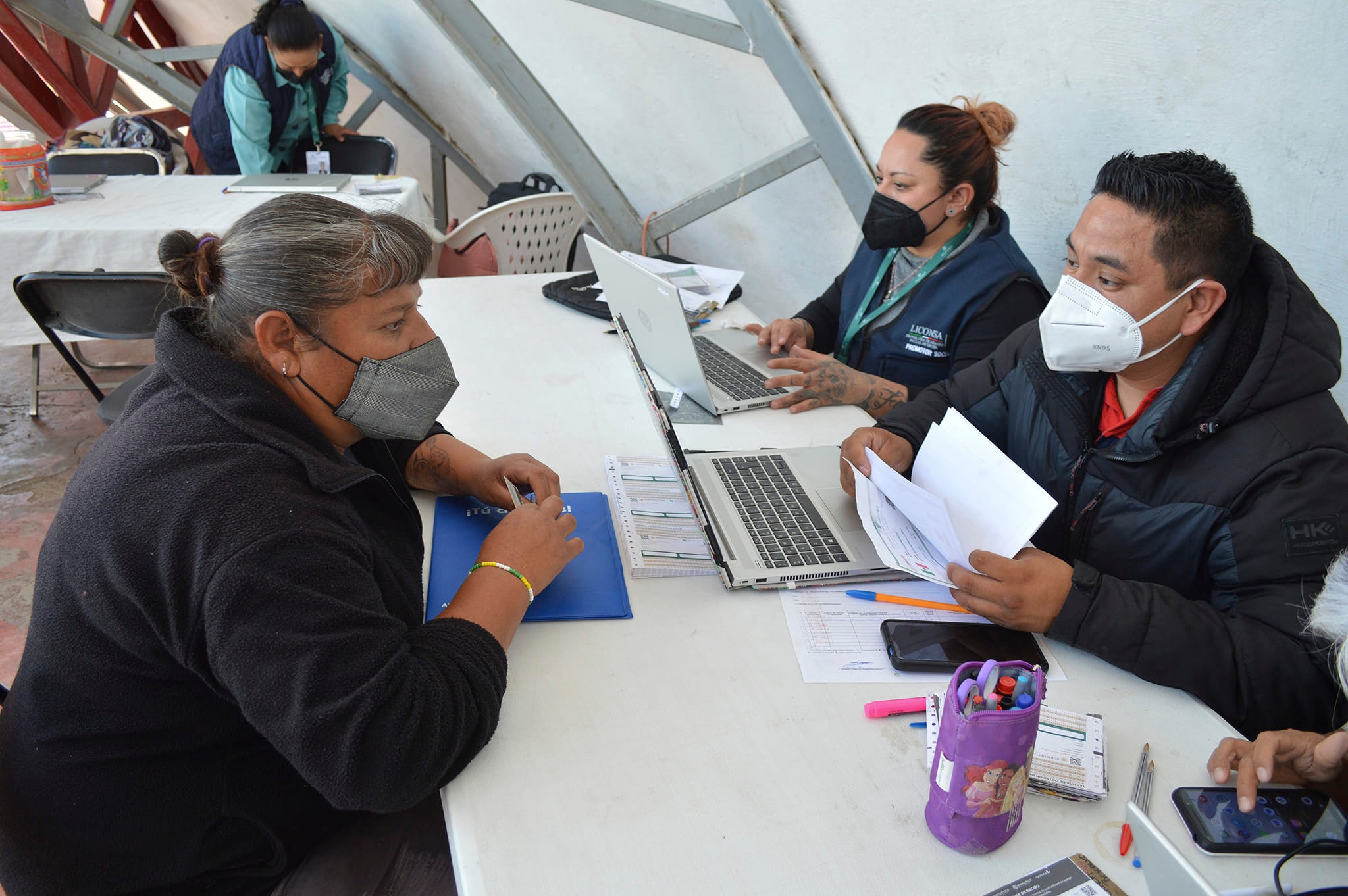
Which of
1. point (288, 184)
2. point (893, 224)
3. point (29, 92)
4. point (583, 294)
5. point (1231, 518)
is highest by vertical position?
point (893, 224)

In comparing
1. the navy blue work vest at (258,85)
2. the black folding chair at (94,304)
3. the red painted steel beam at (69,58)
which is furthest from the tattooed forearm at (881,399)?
the red painted steel beam at (69,58)

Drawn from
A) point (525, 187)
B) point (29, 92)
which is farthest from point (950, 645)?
point (29, 92)

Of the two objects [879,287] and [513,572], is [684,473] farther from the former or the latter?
[879,287]

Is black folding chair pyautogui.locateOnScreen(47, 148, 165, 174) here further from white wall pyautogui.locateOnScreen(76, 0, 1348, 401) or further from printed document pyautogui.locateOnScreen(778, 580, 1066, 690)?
printed document pyautogui.locateOnScreen(778, 580, 1066, 690)

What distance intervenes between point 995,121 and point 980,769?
1.70 m

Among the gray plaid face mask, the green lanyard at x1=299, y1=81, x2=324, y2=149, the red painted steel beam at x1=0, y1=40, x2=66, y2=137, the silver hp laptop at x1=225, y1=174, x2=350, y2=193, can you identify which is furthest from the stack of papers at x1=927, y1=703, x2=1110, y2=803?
the red painted steel beam at x1=0, y1=40, x2=66, y2=137

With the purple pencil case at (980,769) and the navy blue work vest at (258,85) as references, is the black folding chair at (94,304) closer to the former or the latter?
the navy blue work vest at (258,85)

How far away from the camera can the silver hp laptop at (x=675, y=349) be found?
68.2 inches

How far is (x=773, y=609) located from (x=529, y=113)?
2893 mm

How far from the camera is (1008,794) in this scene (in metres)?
0.82

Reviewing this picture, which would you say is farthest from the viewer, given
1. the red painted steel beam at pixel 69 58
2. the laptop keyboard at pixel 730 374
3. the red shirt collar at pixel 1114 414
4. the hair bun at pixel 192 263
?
the red painted steel beam at pixel 69 58

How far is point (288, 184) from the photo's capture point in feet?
12.1

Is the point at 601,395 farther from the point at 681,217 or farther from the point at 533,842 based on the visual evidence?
the point at 681,217

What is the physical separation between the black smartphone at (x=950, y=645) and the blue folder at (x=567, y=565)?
367mm
